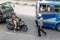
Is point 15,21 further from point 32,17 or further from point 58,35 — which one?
point 32,17

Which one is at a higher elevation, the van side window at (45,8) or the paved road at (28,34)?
the van side window at (45,8)

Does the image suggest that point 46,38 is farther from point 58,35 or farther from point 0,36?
point 0,36

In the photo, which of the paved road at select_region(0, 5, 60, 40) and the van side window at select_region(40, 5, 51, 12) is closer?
the paved road at select_region(0, 5, 60, 40)

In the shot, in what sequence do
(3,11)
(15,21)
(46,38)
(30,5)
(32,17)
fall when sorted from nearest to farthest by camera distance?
1. (46,38)
2. (15,21)
3. (3,11)
4. (32,17)
5. (30,5)

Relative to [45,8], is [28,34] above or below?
below

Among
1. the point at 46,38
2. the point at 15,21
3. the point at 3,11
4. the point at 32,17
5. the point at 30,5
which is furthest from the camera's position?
the point at 30,5

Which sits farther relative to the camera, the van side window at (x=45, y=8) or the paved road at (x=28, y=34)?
the van side window at (x=45, y=8)

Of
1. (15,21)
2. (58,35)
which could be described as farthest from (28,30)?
(58,35)

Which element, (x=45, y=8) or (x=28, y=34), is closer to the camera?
(x=28, y=34)

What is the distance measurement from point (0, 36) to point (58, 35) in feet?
14.5

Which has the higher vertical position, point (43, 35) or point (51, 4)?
point (51, 4)

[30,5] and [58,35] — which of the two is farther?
[30,5]

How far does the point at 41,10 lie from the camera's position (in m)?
19.5

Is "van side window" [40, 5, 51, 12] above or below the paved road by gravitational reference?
above
